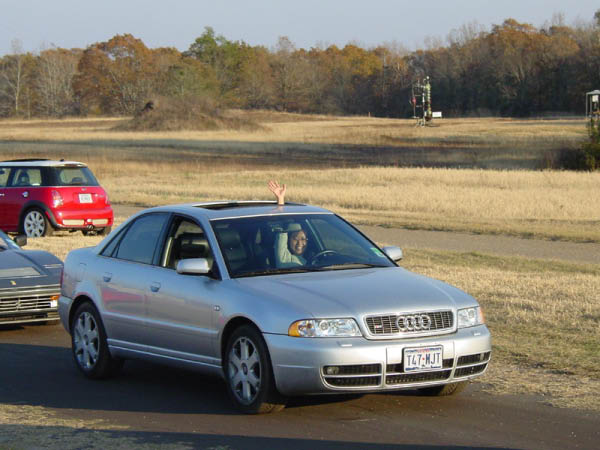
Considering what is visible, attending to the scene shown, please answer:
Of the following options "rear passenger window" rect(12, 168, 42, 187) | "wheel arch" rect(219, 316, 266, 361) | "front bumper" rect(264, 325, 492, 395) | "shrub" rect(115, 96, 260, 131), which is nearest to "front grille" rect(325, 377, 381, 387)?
"front bumper" rect(264, 325, 492, 395)

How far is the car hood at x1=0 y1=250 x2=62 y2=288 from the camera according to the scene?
1145 centimetres

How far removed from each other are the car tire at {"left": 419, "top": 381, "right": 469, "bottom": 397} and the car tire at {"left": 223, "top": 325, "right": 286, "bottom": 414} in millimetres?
1266

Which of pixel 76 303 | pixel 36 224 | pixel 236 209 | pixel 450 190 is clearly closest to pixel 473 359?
pixel 236 209

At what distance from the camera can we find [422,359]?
702 centimetres

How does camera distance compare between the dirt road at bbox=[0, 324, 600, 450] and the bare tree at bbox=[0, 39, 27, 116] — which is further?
the bare tree at bbox=[0, 39, 27, 116]

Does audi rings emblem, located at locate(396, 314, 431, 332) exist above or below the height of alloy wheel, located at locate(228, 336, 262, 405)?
above

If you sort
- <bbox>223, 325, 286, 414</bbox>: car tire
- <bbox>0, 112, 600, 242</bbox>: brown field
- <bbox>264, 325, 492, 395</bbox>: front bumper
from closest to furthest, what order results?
<bbox>264, 325, 492, 395</bbox>: front bumper
<bbox>223, 325, 286, 414</bbox>: car tire
<bbox>0, 112, 600, 242</bbox>: brown field

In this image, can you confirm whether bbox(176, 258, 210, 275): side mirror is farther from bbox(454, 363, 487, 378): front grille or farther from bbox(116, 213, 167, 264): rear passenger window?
bbox(454, 363, 487, 378): front grille

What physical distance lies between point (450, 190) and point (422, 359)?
30365 millimetres

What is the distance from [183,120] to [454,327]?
101 meters

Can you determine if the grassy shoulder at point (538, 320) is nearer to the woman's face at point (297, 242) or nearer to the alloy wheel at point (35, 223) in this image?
the woman's face at point (297, 242)

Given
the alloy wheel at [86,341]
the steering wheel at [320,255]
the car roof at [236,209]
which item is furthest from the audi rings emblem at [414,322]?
the alloy wheel at [86,341]

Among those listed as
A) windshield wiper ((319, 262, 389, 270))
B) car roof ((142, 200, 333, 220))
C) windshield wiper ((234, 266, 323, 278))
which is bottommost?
windshield wiper ((319, 262, 389, 270))

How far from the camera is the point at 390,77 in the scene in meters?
152
